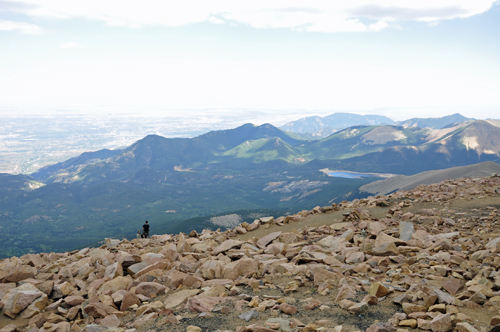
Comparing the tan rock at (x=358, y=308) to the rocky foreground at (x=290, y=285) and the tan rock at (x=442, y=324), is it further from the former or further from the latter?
the tan rock at (x=442, y=324)

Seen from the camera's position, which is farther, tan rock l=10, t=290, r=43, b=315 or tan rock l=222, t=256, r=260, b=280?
tan rock l=222, t=256, r=260, b=280

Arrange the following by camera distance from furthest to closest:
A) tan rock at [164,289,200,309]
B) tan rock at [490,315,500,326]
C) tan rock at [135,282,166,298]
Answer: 1. tan rock at [135,282,166,298]
2. tan rock at [164,289,200,309]
3. tan rock at [490,315,500,326]

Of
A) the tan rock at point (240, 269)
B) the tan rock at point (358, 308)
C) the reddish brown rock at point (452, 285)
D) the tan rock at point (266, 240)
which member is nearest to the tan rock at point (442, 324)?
the tan rock at point (358, 308)

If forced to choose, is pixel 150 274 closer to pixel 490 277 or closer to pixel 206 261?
pixel 206 261

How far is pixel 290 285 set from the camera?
17703 mm

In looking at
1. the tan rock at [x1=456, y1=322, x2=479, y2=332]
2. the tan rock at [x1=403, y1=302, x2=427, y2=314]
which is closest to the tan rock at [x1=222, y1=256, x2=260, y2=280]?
the tan rock at [x1=403, y1=302, x2=427, y2=314]

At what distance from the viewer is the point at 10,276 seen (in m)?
22.0

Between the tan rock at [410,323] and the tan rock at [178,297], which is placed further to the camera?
the tan rock at [178,297]

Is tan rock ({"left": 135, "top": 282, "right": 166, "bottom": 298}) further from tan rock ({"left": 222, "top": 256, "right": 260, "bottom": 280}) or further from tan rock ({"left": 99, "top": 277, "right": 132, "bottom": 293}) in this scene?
tan rock ({"left": 222, "top": 256, "right": 260, "bottom": 280})

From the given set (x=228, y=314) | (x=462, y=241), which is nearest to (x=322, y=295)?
(x=228, y=314)

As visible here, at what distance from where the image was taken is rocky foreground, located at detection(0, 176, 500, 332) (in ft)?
44.6

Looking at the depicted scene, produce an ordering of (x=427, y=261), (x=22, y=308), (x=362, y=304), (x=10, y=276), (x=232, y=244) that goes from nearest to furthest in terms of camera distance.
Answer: (x=362, y=304)
(x=22, y=308)
(x=427, y=261)
(x=10, y=276)
(x=232, y=244)

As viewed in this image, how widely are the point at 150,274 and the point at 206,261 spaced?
385cm

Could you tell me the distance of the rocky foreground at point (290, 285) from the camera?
13602 millimetres
